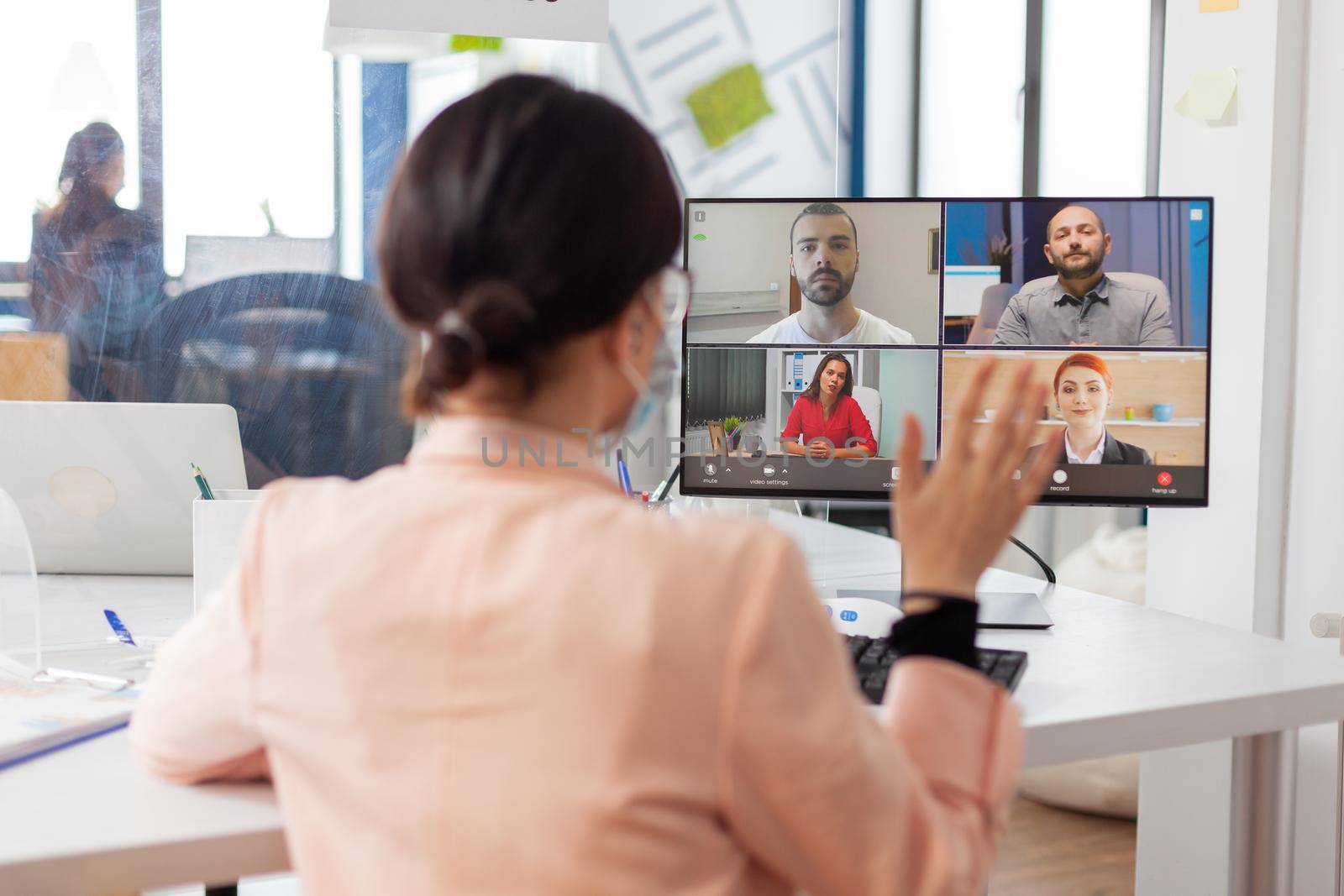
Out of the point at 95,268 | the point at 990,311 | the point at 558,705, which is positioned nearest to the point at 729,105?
the point at 990,311

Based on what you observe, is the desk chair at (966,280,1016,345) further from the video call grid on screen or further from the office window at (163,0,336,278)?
A: the office window at (163,0,336,278)

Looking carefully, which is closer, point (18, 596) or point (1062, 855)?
point (18, 596)

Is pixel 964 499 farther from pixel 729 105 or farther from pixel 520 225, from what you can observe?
pixel 729 105

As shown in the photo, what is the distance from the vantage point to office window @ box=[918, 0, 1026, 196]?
8.31 ft

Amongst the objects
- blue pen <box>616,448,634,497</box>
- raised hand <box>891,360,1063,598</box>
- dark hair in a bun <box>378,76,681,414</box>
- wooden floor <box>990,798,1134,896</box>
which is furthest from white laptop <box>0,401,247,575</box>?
wooden floor <box>990,798,1134,896</box>

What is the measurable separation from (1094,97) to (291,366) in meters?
1.81

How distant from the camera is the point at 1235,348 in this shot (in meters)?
1.48

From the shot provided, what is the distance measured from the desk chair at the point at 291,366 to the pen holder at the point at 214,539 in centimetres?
34

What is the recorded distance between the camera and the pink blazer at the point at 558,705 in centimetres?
52

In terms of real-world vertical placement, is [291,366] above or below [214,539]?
above

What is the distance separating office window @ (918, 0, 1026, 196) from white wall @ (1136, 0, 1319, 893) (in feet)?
3.31

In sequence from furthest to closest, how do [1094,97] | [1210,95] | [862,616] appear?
[1094,97], [1210,95], [862,616]

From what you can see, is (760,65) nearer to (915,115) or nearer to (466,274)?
(915,115)

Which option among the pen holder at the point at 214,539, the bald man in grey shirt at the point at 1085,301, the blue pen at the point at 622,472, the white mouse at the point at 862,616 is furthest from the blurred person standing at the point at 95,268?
the bald man in grey shirt at the point at 1085,301
